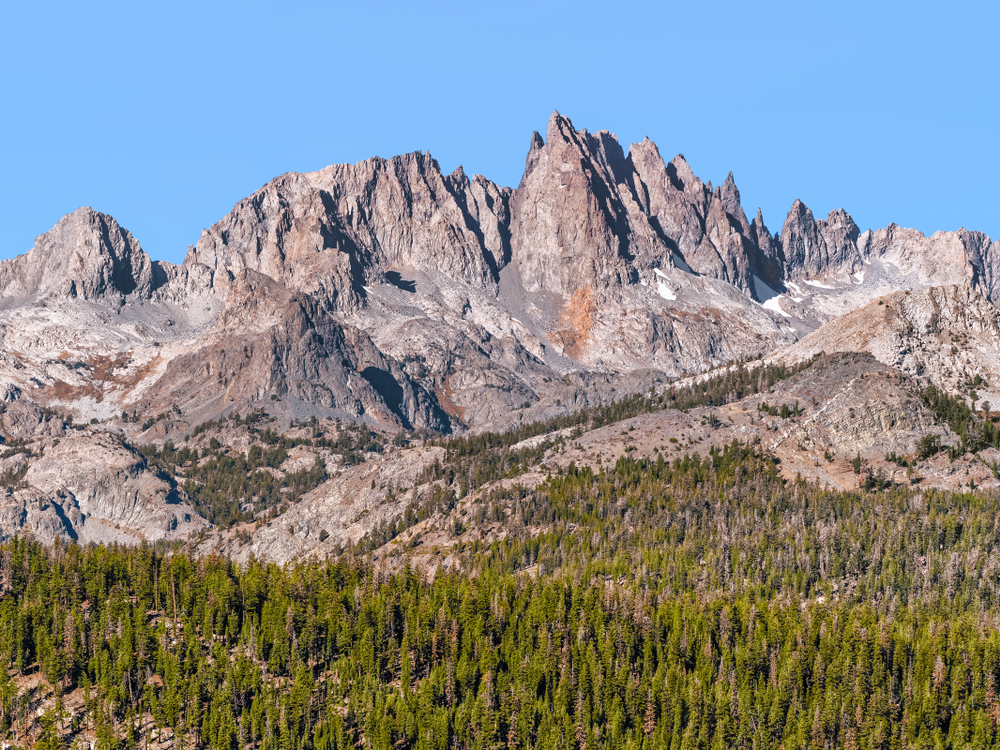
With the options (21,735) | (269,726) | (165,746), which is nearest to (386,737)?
(269,726)

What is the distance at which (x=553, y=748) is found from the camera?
198875mm

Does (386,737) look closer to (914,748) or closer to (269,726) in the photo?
(269,726)

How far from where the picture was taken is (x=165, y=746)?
200 metres

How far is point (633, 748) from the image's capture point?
652ft

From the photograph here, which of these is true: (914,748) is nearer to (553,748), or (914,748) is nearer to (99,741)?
(553,748)

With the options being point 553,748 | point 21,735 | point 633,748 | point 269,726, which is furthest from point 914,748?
point 21,735

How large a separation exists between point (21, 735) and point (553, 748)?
79893 mm

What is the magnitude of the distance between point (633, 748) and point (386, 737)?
122ft

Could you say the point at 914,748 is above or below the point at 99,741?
below

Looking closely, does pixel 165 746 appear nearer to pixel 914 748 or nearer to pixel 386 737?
pixel 386 737

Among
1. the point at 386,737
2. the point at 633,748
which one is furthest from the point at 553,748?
the point at 386,737

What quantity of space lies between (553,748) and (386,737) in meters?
25.1

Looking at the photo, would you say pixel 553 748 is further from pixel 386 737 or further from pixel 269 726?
pixel 269 726

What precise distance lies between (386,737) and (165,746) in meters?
33.5
